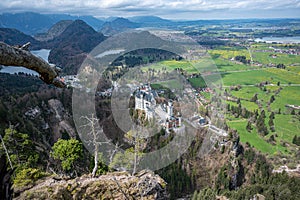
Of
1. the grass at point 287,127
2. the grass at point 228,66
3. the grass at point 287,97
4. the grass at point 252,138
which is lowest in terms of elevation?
the grass at point 252,138

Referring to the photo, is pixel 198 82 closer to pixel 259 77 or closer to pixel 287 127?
pixel 287 127

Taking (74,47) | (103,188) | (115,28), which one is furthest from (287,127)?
(115,28)

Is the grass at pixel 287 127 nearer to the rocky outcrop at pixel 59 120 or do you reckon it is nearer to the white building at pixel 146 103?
the white building at pixel 146 103

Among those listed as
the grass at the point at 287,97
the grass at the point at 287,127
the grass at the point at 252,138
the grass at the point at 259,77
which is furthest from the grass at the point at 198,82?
the grass at the point at 287,127

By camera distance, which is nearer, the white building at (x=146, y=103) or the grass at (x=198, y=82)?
the white building at (x=146, y=103)

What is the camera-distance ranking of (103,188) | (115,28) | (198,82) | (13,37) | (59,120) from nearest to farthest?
(103,188)
(59,120)
(198,82)
(13,37)
(115,28)

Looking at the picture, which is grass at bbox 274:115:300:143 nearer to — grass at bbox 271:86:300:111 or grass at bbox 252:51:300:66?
grass at bbox 271:86:300:111
